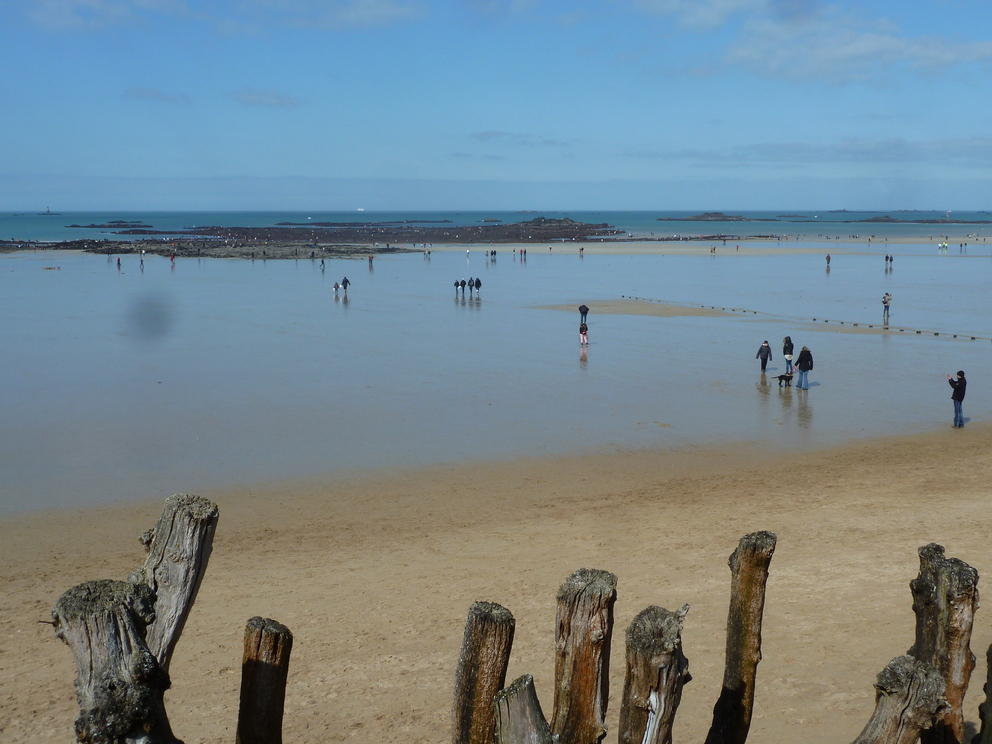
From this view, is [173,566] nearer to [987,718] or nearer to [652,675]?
[652,675]

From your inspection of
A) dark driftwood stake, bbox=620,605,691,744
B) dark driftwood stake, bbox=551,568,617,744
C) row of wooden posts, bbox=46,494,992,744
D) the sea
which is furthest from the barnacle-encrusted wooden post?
the sea

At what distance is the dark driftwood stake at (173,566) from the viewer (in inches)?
177

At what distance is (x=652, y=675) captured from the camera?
4.53m

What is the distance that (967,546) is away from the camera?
11.2 m

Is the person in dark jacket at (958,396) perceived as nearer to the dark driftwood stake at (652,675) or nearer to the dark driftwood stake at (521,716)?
the dark driftwood stake at (652,675)

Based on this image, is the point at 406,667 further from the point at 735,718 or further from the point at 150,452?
the point at 150,452

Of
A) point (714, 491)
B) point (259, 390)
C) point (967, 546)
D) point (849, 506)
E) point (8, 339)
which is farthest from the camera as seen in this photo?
point (8, 339)

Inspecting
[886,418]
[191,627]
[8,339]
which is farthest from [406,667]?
[8,339]

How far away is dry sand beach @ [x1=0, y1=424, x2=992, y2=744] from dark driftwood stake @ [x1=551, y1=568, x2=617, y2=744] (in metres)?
2.79

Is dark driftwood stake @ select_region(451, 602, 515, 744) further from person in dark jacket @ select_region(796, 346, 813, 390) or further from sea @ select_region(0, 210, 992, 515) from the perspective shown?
person in dark jacket @ select_region(796, 346, 813, 390)

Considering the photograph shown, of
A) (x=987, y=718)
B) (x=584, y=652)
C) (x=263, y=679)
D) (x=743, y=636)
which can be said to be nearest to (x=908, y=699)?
(x=987, y=718)

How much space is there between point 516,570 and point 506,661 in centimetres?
629

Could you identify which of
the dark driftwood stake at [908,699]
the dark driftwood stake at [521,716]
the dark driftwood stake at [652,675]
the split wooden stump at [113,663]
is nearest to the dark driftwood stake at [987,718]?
the dark driftwood stake at [908,699]

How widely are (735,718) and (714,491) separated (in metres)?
8.92
